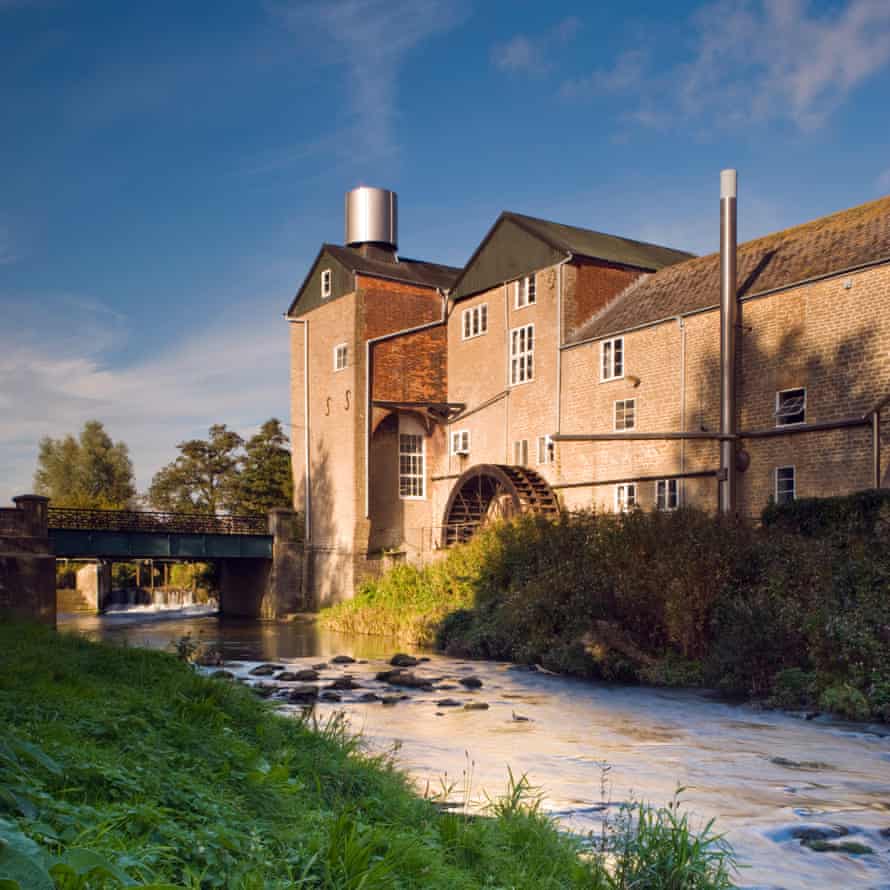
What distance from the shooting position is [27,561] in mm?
23125

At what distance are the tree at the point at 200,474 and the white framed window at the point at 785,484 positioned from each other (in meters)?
35.6


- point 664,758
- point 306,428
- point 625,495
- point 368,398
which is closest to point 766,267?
point 625,495

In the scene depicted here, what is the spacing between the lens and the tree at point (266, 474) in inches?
1905

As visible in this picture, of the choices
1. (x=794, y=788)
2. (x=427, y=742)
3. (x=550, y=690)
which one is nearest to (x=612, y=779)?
(x=794, y=788)

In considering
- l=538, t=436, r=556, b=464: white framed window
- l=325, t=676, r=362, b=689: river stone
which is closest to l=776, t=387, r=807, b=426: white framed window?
l=538, t=436, r=556, b=464: white framed window

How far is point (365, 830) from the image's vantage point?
15.8ft

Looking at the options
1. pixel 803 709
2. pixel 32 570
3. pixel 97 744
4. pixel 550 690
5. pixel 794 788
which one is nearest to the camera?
pixel 97 744

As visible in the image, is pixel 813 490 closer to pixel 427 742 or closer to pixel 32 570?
pixel 427 742

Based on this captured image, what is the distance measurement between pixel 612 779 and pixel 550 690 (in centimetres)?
730

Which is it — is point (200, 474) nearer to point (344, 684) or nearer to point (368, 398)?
point (368, 398)

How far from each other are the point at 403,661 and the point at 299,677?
328 centimetres

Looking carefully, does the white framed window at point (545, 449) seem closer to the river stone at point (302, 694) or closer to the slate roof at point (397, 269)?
the slate roof at point (397, 269)

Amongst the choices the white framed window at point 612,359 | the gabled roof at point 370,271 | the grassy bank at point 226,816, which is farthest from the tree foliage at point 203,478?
the grassy bank at point 226,816

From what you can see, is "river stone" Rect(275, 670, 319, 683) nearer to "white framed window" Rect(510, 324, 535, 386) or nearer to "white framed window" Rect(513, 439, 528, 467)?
"white framed window" Rect(513, 439, 528, 467)
